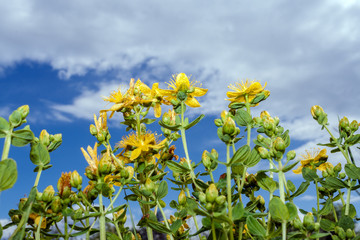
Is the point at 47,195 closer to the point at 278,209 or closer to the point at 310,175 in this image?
the point at 278,209

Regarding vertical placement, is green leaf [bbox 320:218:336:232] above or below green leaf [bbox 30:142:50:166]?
below

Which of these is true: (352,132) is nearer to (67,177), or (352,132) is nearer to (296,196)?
(296,196)

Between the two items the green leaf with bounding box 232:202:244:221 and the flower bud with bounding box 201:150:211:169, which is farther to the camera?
the flower bud with bounding box 201:150:211:169

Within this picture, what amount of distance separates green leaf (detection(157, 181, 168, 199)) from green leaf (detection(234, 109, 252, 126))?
50 cm

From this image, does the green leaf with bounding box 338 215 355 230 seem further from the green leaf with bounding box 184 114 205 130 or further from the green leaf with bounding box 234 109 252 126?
the green leaf with bounding box 184 114 205 130

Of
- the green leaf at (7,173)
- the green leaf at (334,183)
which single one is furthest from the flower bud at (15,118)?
the green leaf at (334,183)

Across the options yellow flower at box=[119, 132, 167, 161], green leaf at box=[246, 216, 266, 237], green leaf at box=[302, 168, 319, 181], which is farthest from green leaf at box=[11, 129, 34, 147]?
green leaf at box=[302, 168, 319, 181]

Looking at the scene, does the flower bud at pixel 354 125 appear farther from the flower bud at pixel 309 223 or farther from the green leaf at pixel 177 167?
the green leaf at pixel 177 167

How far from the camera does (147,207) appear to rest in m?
1.82

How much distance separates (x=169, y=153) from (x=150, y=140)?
0.25 meters

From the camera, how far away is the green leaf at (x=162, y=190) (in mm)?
1562

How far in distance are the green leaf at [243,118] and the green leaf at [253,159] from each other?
8.7 inches

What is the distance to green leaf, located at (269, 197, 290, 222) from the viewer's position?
1.28 meters

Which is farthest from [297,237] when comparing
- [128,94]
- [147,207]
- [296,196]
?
[128,94]
